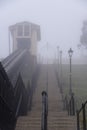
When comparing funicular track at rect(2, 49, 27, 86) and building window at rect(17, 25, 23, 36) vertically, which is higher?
building window at rect(17, 25, 23, 36)

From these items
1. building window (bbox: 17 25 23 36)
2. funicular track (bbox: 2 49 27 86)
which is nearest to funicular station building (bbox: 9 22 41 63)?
building window (bbox: 17 25 23 36)

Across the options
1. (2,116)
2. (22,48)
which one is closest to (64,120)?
(2,116)

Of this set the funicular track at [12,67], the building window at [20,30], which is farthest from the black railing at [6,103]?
the building window at [20,30]

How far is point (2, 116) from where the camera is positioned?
12.2 meters

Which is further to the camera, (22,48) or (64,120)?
(22,48)

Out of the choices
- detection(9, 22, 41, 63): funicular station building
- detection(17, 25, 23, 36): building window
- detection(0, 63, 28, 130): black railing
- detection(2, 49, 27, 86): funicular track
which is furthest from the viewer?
detection(17, 25, 23, 36): building window

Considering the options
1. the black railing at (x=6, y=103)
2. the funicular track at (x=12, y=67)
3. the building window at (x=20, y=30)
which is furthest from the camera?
the building window at (x=20, y=30)

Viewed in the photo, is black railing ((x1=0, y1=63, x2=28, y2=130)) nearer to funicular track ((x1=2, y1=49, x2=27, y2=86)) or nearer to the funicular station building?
funicular track ((x1=2, y1=49, x2=27, y2=86))

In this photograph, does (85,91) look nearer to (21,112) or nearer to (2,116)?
(21,112)

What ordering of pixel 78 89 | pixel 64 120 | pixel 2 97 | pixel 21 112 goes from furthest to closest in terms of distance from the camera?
1. pixel 78 89
2. pixel 21 112
3. pixel 64 120
4. pixel 2 97

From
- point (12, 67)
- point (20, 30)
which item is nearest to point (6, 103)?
point (12, 67)

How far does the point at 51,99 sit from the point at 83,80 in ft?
46.9

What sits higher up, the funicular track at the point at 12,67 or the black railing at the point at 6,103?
the black railing at the point at 6,103

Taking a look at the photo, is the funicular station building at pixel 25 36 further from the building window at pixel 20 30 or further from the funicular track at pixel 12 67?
the funicular track at pixel 12 67
